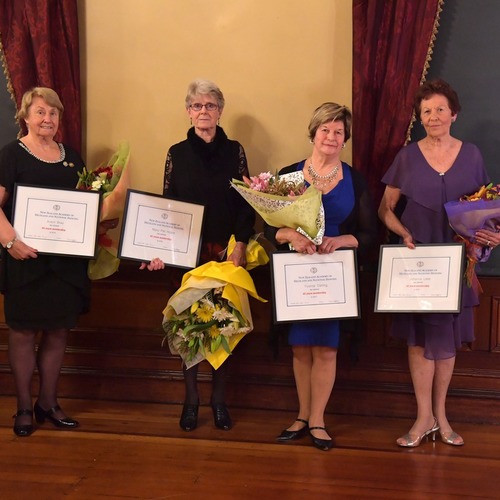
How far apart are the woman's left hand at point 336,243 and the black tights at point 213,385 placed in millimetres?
812

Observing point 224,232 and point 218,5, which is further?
point 218,5

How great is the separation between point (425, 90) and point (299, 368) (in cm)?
137

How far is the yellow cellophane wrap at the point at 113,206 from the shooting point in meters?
3.38

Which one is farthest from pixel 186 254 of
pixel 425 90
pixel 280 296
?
pixel 425 90

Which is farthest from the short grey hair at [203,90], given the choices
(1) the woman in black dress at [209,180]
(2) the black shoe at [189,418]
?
(2) the black shoe at [189,418]

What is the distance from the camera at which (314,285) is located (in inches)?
125

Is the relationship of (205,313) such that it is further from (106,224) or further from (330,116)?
(330,116)

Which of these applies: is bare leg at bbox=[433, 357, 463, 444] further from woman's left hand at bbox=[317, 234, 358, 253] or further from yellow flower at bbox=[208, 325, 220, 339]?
yellow flower at bbox=[208, 325, 220, 339]

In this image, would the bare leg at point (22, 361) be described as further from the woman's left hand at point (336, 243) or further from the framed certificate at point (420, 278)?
the framed certificate at point (420, 278)

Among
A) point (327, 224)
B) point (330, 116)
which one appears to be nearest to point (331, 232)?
point (327, 224)

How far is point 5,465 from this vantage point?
3029 millimetres

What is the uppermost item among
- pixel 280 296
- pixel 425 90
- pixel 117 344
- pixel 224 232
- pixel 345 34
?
pixel 345 34

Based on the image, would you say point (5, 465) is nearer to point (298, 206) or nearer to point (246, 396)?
point (246, 396)

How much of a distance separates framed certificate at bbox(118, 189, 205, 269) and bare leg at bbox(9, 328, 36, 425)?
0.61 m
